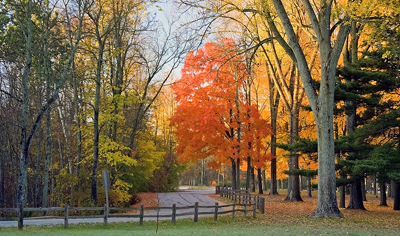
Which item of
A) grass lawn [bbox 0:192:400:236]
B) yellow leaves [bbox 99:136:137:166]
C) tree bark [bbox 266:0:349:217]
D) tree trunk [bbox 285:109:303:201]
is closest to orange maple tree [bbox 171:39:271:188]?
tree trunk [bbox 285:109:303:201]

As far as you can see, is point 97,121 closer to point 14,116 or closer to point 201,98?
point 14,116

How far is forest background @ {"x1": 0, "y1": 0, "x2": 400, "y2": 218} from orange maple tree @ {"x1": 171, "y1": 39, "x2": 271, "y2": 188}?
4.4 inches

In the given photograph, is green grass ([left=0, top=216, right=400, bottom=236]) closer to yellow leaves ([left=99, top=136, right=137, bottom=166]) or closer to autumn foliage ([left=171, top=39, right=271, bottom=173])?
yellow leaves ([left=99, top=136, right=137, bottom=166])

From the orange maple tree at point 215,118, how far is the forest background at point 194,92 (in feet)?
0.37

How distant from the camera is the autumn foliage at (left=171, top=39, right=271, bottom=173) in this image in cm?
3119

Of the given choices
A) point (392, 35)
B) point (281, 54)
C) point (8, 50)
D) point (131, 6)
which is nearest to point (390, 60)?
point (392, 35)

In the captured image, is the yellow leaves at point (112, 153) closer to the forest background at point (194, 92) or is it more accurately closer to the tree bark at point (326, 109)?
the forest background at point (194, 92)

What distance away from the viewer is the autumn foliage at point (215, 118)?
31.2m

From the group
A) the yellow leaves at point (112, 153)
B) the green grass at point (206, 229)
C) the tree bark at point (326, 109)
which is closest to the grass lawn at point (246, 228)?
the green grass at point (206, 229)

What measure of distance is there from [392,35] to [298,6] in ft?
24.1

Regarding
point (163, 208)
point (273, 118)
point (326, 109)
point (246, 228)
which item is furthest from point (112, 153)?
point (273, 118)

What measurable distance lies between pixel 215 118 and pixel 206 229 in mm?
17167

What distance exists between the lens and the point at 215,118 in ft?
102

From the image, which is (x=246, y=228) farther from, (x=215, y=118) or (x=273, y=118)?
(x=273, y=118)
